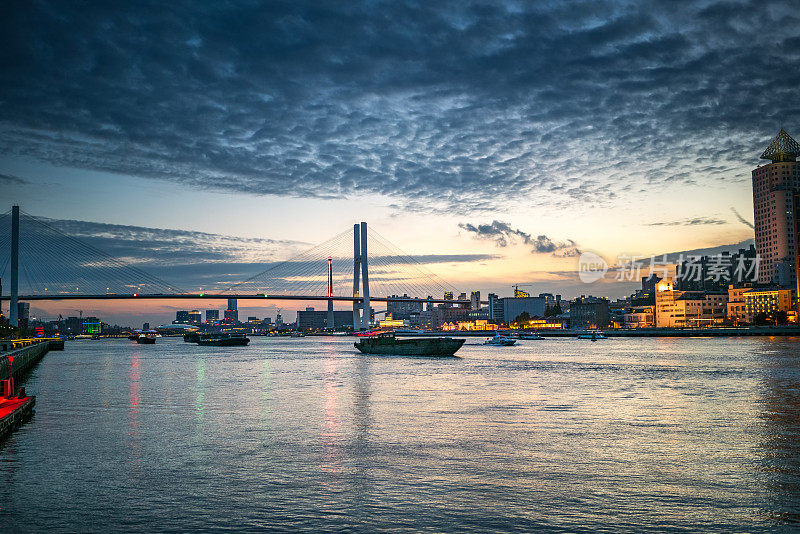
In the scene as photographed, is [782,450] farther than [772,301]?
No

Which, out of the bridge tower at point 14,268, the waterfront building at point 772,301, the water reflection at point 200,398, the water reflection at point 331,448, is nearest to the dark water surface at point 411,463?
the water reflection at point 331,448

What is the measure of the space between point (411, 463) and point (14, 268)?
105544 millimetres

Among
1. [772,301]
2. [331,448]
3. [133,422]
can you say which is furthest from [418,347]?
[772,301]

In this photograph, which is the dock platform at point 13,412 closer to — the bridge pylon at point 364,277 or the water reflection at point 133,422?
the water reflection at point 133,422

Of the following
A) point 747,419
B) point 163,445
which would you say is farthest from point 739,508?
point 163,445

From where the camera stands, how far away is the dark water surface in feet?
39.9

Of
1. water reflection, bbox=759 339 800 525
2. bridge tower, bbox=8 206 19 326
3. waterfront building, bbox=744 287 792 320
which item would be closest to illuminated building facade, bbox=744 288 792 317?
waterfront building, bbox=744 287 792 320

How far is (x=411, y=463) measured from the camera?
16875mm

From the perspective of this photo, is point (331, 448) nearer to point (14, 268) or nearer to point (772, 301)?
point (14, 268)

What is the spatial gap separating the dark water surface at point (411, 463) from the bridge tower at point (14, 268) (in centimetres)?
7720

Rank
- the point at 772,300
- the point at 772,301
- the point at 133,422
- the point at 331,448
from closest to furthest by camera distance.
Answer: the point at 331,448
the point at 133,422
the point at 772,301
the point at 772,300

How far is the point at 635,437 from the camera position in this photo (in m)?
20.6

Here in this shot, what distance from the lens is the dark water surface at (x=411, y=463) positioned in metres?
12.1

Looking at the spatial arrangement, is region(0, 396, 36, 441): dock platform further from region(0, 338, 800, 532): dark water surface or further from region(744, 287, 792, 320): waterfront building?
region(744, 287, 792, 320): waterfront building
